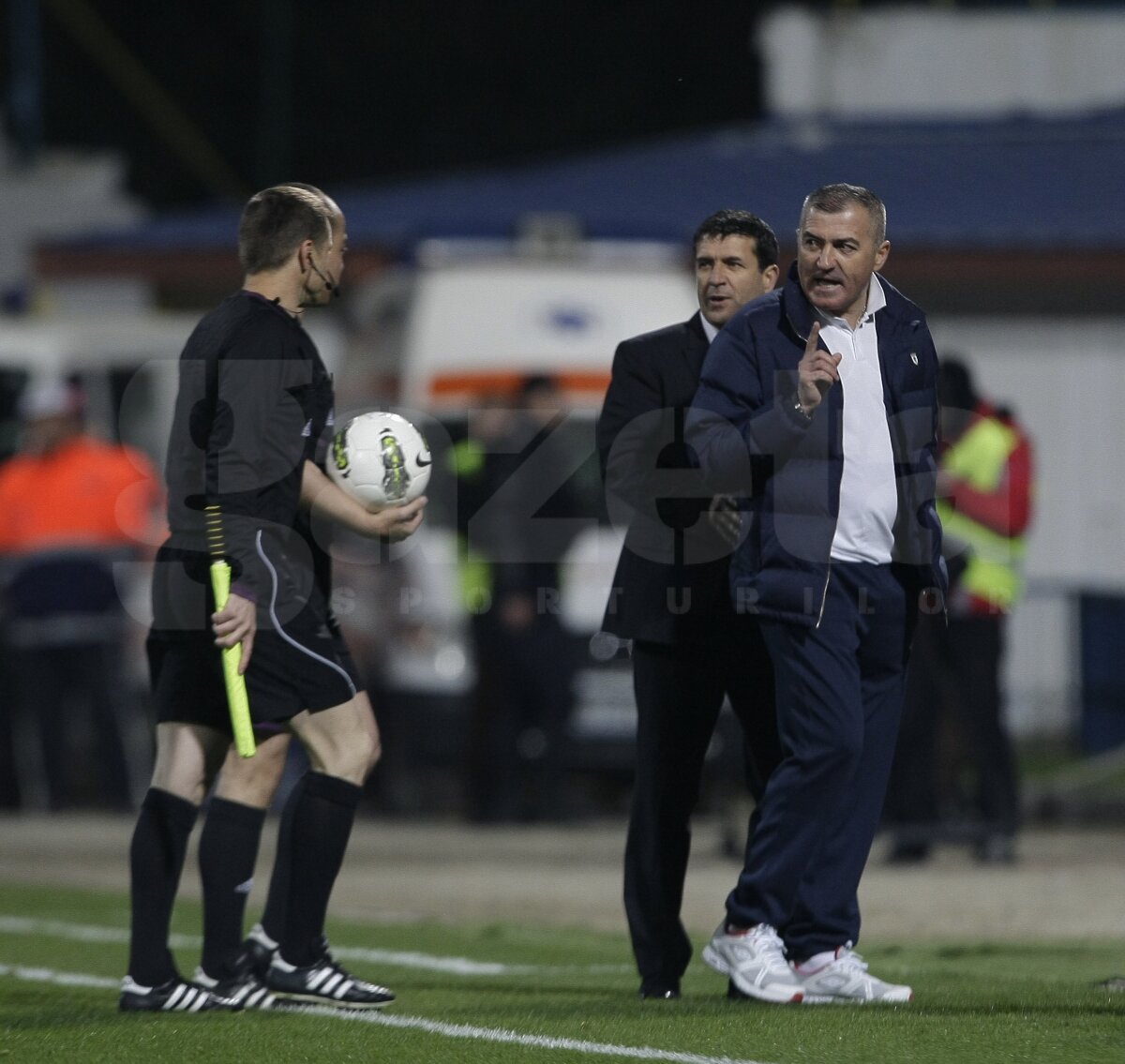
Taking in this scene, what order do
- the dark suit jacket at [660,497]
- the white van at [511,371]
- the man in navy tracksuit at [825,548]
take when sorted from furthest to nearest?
the white van at [511,371] → the dark suit jacket at [660,497] → the man in navy tracksuit at [825,548]

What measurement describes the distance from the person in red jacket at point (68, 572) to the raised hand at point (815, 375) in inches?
362

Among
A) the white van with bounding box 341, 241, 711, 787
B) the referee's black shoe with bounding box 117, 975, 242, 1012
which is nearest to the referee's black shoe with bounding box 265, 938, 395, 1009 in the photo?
the referee's black shoe with bounding box 117, 975, 242, 1012

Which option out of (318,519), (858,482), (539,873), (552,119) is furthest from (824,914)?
(552,119)

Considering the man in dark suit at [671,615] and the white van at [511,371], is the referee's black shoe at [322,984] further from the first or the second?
the white van at [511,371]

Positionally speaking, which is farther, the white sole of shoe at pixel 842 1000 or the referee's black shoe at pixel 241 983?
the referee's black shoe at pixel 241 983

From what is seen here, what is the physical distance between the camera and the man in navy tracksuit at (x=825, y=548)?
711 cm

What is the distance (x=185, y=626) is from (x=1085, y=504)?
1513 centimetres

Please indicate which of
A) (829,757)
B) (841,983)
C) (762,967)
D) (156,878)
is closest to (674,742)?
(829,757)

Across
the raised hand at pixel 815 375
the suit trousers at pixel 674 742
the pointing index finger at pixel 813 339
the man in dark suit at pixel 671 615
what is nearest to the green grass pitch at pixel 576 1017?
the suit trousers at pixel 674 742

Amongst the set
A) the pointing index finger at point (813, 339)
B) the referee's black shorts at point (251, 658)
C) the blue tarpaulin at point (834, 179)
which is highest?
the blue tarpaulin at point (834, 179)

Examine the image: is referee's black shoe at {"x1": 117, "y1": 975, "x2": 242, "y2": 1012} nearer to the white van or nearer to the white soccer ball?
the white soccer ball

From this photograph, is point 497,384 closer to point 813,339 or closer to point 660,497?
point 660,497

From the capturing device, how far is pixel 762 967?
7.20m

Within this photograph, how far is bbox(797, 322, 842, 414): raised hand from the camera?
6.89m
